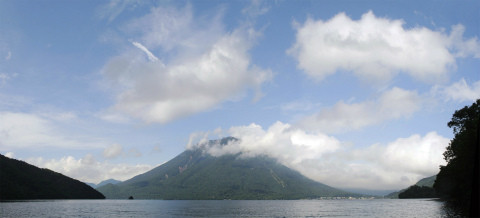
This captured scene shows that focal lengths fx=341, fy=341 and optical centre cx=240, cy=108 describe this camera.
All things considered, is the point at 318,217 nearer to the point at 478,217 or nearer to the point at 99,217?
the point at 99,217

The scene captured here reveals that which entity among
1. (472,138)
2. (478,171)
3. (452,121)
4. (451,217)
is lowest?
(451,217)

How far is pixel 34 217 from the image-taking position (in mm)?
102125

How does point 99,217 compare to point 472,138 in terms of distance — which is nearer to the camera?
point 472,138

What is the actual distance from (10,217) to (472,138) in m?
129

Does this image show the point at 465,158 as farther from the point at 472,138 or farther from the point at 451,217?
the point at 451,217

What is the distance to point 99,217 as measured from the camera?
375 ft

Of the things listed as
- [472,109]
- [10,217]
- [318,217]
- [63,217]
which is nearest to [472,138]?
[472,109]

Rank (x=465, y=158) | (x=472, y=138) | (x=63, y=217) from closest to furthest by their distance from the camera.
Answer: (x=472, y=138) < (x=465, y=158) < (x=63, y=217)

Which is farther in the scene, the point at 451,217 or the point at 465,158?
the point at 465,158

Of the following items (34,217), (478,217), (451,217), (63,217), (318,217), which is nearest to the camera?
(478,217)

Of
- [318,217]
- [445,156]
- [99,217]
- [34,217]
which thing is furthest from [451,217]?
[34,217]

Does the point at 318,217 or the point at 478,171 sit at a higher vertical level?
the point at 478,171

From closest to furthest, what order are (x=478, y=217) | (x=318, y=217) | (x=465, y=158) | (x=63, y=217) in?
1. (x=478, y=217)
2. (x=465, y=158)
3. (x=63, y=217)
4. (x=318, y=217)

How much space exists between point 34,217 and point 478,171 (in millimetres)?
116219
